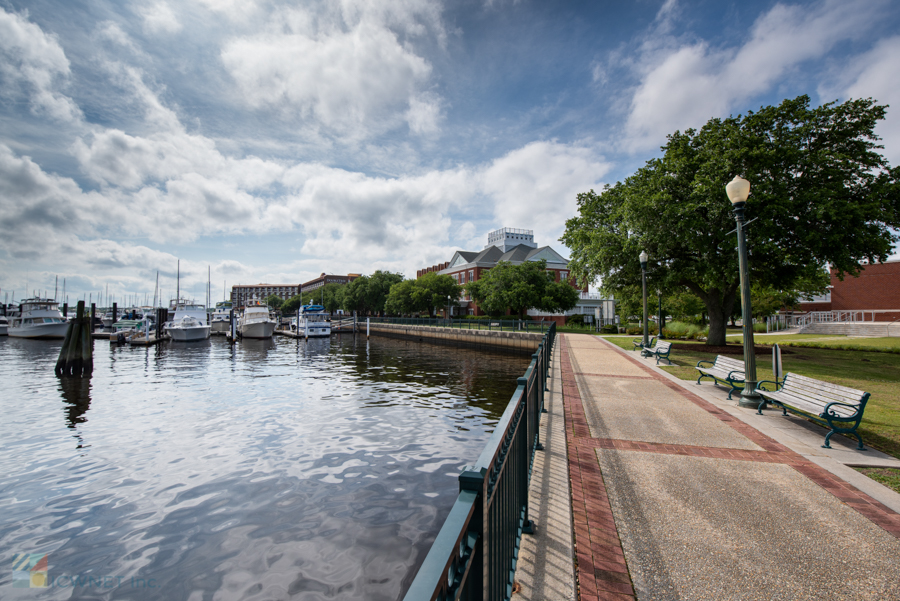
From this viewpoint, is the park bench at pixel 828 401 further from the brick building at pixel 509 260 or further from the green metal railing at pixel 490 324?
the brick building at pixel 509 260

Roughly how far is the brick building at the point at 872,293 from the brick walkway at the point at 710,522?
5412 cm

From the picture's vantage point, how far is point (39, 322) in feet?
161

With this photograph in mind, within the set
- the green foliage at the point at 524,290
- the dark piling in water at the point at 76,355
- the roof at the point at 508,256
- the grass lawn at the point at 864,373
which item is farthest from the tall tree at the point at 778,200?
the roof at the point at 508,256

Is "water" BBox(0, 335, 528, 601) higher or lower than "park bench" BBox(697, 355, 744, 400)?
lower

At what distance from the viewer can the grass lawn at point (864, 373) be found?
6.57 metres

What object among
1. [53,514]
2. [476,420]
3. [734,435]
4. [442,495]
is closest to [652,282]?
[476,420]

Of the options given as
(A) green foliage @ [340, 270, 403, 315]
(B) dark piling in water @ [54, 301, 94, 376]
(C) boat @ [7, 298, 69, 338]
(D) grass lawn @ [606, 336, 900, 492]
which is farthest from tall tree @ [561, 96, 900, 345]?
(A) green foliage @ [340, 270, 403, 315]

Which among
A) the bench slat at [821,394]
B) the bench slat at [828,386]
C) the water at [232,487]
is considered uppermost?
the bench slat at [828,386]

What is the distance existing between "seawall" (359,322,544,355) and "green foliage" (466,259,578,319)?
239 inches

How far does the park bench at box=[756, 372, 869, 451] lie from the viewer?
5871 millimetres

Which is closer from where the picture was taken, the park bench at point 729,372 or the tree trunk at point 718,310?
the park bench at point 729,372

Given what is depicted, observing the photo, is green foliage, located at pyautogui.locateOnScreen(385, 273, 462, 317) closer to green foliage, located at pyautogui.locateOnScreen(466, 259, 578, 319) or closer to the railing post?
green foliage, located at pyautogui.locateOnScreen(466, 259, 578, 319)

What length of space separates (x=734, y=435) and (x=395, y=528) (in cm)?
558

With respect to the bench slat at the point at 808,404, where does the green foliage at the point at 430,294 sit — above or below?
above
